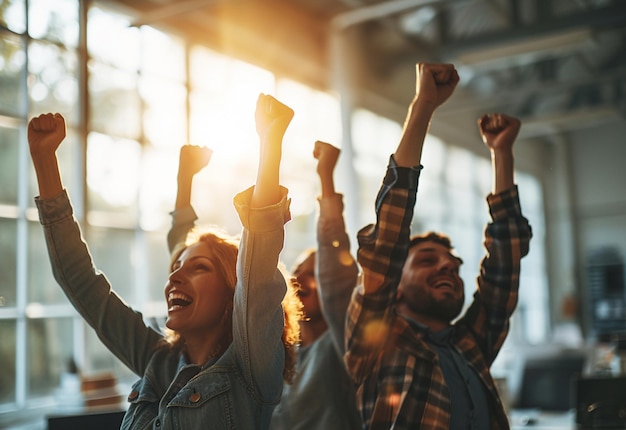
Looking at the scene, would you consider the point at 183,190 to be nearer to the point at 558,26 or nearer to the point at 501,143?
the point at 501,143

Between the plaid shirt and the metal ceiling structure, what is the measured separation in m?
Result: 3.26

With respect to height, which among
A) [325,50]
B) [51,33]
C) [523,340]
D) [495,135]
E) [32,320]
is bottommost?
[523,340]

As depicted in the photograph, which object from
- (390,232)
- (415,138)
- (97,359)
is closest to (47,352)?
(97,359)

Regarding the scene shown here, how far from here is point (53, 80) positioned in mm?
4680

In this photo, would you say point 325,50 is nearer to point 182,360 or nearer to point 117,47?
point 117,47

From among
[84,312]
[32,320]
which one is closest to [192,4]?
[32,320]

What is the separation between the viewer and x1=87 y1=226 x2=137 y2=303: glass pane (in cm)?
490

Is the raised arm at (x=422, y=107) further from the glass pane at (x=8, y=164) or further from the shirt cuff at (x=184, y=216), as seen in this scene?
the glass pane at (x=8, y=164)

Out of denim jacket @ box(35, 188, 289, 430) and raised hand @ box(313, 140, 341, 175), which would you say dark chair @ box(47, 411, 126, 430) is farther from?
raised hand @ box(313, 140, 341, 175)

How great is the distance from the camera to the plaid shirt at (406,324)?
79.5 inches

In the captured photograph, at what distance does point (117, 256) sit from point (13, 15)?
1543mm

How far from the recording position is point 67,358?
4.65 metres

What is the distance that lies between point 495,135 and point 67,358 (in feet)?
10.4

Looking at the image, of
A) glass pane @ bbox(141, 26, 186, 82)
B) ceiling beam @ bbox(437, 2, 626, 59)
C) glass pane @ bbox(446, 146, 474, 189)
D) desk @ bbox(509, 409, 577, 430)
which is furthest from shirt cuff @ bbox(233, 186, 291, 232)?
glass pane @ bbox(446, 146, 474, 189)
